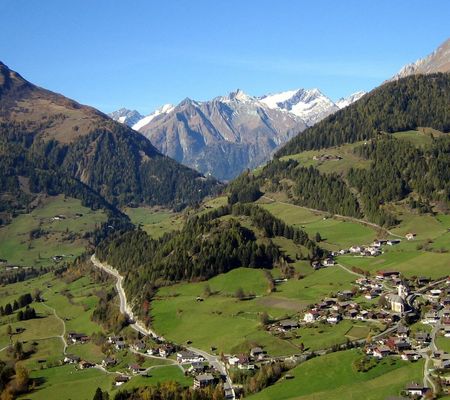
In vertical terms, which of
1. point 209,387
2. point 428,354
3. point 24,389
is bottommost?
point 24,389

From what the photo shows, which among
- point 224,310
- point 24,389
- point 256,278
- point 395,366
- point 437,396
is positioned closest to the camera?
point 437,396

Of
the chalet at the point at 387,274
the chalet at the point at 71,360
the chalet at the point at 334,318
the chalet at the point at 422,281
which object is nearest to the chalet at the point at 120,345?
the chalet at the point at 71,360

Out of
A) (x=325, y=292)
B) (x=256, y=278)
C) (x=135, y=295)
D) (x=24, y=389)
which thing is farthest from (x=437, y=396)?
(x=135, y=295)

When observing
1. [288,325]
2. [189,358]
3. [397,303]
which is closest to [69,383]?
[189,358]

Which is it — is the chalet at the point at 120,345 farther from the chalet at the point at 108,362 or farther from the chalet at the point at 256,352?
the chalet at the point at 256,352

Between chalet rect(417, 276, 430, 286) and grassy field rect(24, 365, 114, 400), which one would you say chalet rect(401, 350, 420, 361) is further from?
grassy field rect(24, 365, 114, 400)

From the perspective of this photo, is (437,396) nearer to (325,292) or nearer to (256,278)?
(325,292)
